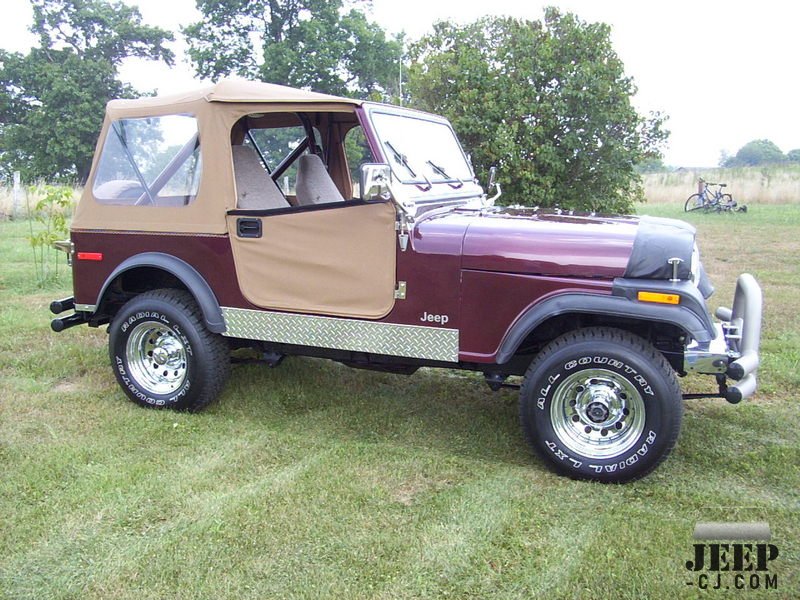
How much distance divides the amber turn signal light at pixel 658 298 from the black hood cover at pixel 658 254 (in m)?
0.11

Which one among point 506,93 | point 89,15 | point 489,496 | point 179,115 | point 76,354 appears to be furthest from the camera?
point 89,15

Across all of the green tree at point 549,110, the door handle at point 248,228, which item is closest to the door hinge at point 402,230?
the door handle at point 248,228

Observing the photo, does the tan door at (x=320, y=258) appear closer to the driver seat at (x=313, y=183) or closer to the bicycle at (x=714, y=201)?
the driver seat at (x=313, y=183)

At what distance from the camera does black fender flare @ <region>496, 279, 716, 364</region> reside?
3.45 m

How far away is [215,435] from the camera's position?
171 inches

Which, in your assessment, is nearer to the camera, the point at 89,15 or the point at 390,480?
the point at 390,480

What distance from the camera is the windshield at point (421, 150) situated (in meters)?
4.31

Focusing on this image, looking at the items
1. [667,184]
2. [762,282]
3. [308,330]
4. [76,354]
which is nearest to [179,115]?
[308,330]

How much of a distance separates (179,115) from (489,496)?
3188mm

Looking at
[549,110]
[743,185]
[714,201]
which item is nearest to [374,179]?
[549,110]

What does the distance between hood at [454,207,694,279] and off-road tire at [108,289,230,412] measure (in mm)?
1968

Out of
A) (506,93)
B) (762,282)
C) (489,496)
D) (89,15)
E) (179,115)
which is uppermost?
(89,15)

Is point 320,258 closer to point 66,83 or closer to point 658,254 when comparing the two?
point 658,254

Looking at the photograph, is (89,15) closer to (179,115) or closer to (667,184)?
(667,184)
